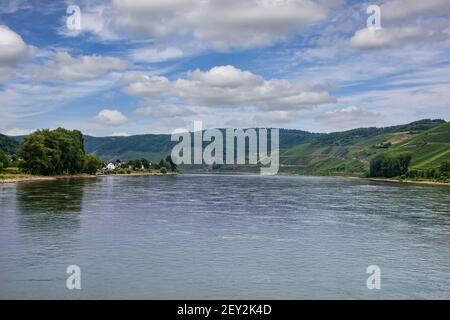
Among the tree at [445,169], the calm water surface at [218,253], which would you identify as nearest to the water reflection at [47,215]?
the calm water surface at [218,253]

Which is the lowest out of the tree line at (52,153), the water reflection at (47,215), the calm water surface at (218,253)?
the calm water surface at (218,253)

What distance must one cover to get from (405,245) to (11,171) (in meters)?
141

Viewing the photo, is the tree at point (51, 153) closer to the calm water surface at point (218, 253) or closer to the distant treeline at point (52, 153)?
the distant treeline at point (52, 153)

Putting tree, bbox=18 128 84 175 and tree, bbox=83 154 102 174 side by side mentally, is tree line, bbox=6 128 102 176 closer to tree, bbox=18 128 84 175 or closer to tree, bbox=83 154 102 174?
tree, bbox=18 128 84 175

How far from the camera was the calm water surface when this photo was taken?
2691 cm

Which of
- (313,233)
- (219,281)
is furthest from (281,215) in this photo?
(219,281)

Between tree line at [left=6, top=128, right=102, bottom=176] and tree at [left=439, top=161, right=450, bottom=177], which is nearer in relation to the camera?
tree line at [left=6, top=128, right=102, bottom=176]

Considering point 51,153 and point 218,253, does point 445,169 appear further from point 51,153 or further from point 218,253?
point 218,253

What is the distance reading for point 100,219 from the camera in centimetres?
5556

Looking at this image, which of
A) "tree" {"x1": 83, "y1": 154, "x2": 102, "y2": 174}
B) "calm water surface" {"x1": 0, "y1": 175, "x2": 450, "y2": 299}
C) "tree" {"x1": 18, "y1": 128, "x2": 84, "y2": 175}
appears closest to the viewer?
"calm water surface" {"x1": 0, "y1": 175, "x2": 450, "y2": 299}

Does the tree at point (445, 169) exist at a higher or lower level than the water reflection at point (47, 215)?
higher

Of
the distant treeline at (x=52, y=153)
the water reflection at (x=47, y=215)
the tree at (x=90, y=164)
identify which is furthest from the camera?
the tree at (x=90, y=164)

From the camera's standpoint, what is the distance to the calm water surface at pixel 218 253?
26.9 meters

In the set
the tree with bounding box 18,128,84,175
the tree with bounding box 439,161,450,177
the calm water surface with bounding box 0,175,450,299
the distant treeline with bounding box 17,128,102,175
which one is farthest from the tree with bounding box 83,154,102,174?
the tree with bounding box 439,161,450,177
